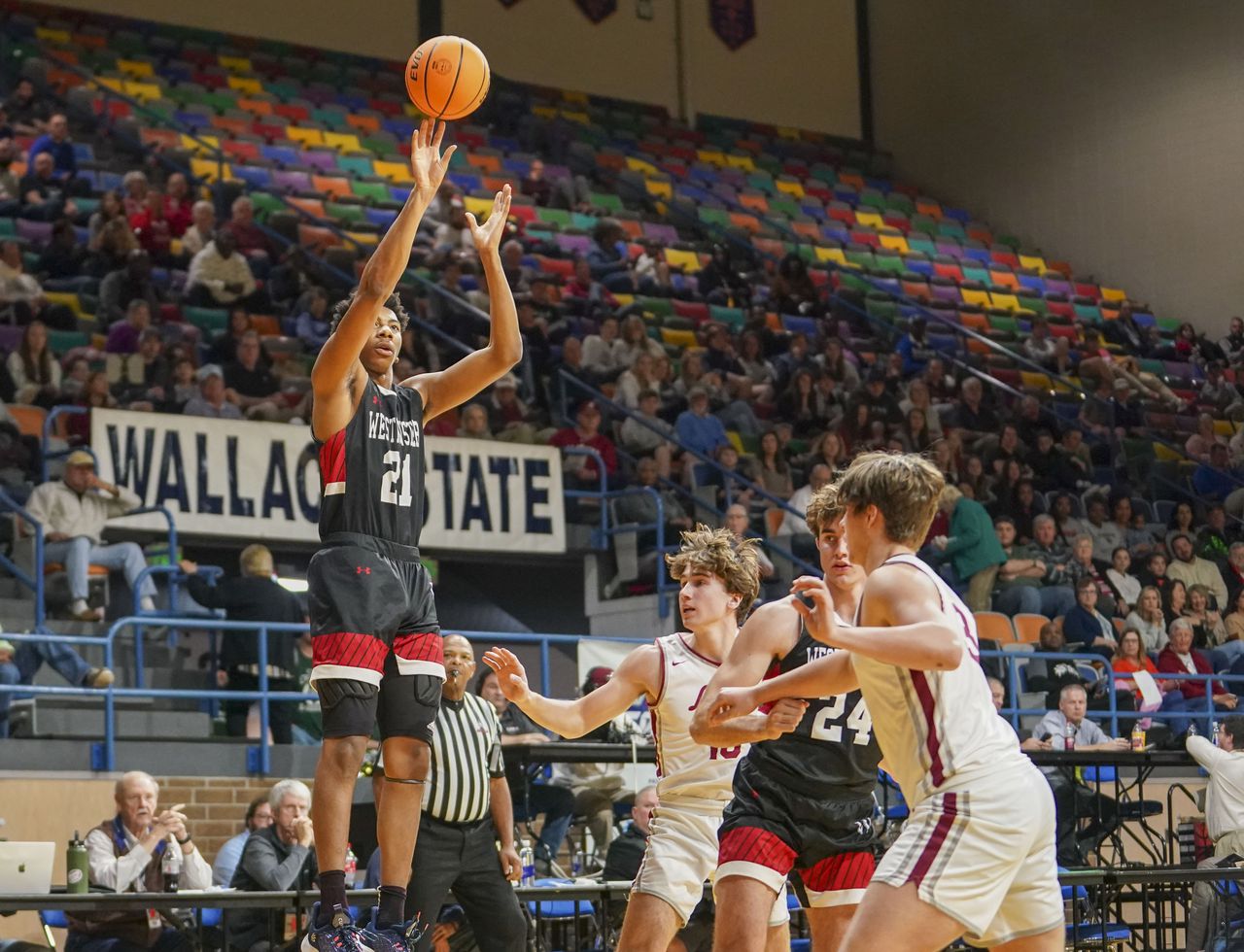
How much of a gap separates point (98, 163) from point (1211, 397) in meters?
13.2

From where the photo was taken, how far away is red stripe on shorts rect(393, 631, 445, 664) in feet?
19.8

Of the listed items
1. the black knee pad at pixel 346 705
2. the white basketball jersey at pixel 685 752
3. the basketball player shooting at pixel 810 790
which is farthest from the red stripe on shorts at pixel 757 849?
the black knee pad at pixel 346 705

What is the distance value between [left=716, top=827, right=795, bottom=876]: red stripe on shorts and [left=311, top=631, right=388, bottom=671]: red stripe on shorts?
130 cm

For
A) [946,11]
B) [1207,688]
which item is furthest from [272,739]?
[946,11]

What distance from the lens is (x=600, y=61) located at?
1041 inches

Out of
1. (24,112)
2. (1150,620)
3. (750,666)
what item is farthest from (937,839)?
(24,112)

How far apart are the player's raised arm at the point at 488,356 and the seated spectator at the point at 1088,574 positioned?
10.5m

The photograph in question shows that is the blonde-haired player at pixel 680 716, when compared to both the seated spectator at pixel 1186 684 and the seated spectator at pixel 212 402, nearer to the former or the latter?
the seated spectator at pixel 212 402

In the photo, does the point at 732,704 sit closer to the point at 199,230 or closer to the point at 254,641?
the point at 254,641

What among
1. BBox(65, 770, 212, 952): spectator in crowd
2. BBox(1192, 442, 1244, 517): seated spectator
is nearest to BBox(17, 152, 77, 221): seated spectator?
BBox(65, 770, 212, 952): spectator in crowd

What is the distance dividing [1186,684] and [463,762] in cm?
942

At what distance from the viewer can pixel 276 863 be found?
9.21 m

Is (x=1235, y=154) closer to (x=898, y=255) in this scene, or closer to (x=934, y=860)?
(x=898, y=255)

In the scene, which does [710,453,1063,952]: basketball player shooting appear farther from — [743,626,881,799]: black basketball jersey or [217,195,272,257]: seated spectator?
[217,195,272,257]: seated spectator
